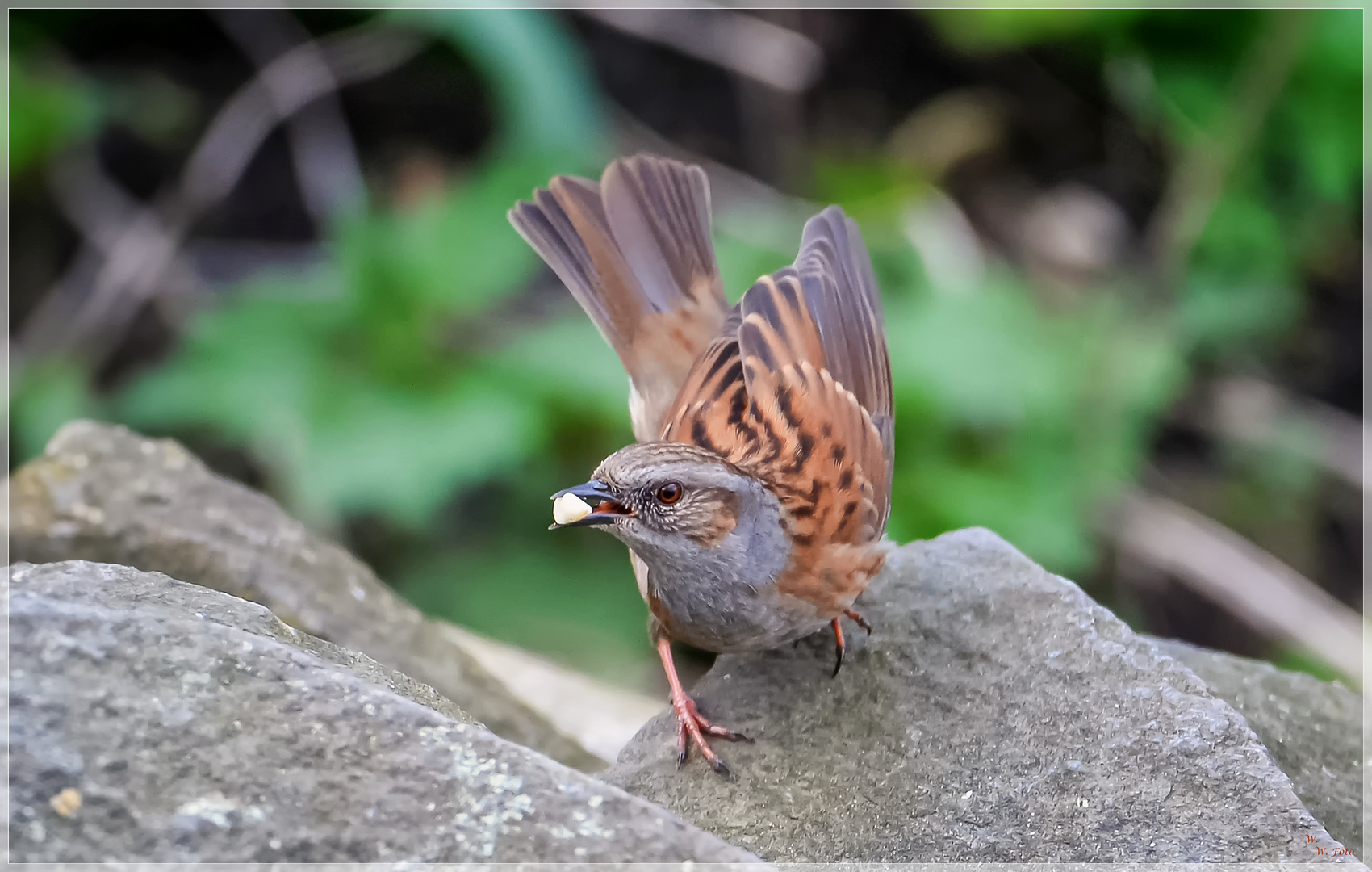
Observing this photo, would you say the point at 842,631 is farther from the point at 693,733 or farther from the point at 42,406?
the point at 42,406

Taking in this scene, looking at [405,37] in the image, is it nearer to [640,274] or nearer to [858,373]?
[640,274]

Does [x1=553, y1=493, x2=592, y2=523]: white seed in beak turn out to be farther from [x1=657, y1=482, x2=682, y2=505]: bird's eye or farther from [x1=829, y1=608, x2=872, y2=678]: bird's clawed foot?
[x1=829, y1=608, x2=872, y2=678]: bird's clawed foot

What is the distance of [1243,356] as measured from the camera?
5516 mm

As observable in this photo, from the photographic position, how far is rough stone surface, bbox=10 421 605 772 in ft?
9.54

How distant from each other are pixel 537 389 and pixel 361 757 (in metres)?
2.79

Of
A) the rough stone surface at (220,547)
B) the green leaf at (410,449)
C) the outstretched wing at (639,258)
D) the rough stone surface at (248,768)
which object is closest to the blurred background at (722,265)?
the green leaf at (410,449)

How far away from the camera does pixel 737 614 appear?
2502 mm

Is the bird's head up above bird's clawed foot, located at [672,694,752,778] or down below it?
above

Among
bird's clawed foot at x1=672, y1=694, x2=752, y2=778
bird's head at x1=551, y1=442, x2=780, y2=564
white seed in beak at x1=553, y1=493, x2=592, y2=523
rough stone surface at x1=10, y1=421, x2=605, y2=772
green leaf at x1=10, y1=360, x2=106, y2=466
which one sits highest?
bird's head at x1=551, y1=442, x2=780, y2=564

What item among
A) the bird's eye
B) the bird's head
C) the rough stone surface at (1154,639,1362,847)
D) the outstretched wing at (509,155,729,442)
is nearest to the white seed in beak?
the bird's head

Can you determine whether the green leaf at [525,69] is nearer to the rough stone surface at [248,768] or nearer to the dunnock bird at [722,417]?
the dunnock bird at [722,417]

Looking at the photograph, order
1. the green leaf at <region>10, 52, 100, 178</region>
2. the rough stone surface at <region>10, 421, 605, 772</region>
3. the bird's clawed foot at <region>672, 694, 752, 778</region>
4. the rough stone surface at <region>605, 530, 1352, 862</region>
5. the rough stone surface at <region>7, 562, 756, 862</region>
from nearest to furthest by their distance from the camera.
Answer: the rough stone surface at <region>7, 562, 756, 862</region> < the rough stone surface at <region>605, 530, 1352, 862</region> < the bird's clawed foot at <region>672, 694, 752, 778</region> < the rough stone surface at <region>10, 421, 605, 772</region> < the green leaf at <region>10, 52, 100, 178</region>

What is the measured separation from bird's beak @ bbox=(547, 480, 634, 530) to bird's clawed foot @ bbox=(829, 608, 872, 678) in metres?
0.62

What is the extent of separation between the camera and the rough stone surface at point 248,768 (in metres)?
1.45
